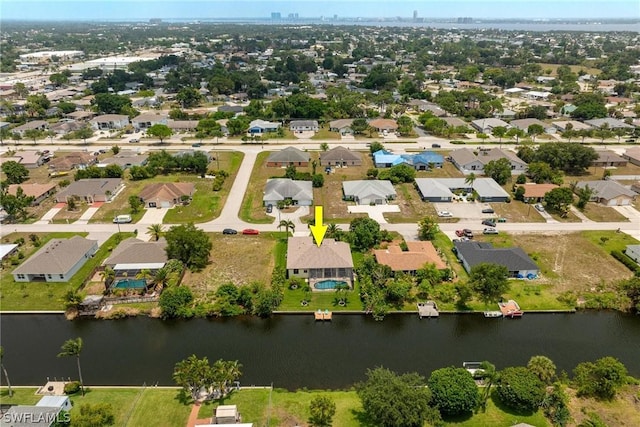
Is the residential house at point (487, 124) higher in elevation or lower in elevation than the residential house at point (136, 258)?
higher

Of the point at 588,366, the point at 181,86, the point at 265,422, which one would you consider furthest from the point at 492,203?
the point at 181,86

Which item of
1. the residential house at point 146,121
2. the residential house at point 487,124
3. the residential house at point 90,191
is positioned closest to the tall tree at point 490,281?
the residential house at point 90,191

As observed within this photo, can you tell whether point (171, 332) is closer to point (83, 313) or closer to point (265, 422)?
point (83, 313)

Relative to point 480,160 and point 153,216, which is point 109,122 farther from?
point 480,160

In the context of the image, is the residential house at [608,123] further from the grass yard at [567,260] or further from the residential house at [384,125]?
the grass yard at [567,260]

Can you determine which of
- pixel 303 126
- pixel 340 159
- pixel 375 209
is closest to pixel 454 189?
pixel 375 209
